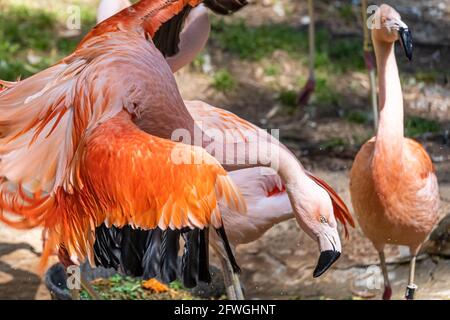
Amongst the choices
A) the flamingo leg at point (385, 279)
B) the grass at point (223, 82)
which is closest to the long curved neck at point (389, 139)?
the flamingo leg at point (385, 279)

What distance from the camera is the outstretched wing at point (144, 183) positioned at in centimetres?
262

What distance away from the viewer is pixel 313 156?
18.2ft

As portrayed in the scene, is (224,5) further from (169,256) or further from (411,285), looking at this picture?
(411,285)

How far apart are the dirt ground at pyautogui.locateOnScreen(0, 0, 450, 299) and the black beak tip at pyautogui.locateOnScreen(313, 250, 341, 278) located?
1.15m

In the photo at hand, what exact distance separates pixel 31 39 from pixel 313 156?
2672mm

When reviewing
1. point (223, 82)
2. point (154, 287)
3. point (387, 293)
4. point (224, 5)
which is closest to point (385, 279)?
point (387, 293)

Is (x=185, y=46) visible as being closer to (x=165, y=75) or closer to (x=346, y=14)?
(x=165, y=75)

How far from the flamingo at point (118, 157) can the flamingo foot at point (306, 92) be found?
115 inches

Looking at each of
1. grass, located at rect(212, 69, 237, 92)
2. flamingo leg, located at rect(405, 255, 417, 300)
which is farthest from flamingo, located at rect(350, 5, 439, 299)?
grass, located at rect(212, 69, 237, 92)

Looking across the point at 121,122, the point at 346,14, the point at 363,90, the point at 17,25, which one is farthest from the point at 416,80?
the point at 121,122

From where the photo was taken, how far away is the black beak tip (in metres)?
2.83

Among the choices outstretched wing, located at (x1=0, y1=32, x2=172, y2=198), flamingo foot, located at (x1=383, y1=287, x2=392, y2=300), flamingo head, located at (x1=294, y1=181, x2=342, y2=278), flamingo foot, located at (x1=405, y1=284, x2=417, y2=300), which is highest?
outstretched wing, located at (x1=0, y1=32, x2=172, y2=198)

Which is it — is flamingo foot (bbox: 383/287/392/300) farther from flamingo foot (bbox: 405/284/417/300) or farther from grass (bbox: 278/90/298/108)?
grass (bbox: 278/90/298/108)
